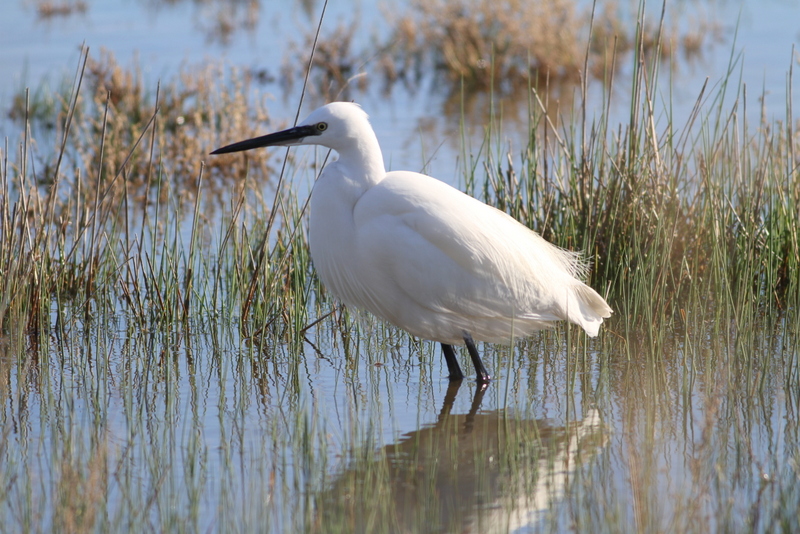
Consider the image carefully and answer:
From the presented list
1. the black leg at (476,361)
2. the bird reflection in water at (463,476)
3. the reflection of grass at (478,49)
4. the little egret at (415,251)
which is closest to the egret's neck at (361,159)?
the little egret at (415,251)

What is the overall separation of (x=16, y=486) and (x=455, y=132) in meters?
6.48

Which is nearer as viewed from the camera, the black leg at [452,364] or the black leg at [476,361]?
the black leg at [476,361]

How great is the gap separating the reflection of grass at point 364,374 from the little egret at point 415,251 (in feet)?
0.86

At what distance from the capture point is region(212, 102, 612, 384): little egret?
383 cm

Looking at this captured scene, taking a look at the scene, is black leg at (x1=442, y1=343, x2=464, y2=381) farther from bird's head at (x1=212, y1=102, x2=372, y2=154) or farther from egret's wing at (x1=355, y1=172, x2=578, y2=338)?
bird's head at (x1=212, y1=102, x2=372, y2=154)

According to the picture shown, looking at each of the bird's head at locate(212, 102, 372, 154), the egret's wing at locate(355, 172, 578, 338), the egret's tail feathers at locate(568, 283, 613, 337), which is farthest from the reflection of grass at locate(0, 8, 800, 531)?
the bird's head at locate(212, 102, 372, 154)

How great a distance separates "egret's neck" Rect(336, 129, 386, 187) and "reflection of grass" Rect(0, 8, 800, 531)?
0.88 metres

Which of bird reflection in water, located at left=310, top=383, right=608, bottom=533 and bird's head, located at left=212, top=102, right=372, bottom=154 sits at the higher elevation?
bird's head, located at left=212, top=102, right=372, bottom=154

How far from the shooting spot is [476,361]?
413cm

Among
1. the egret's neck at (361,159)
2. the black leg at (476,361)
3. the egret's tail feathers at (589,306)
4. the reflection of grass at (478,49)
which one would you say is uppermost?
the reflection of grass at (478,49)

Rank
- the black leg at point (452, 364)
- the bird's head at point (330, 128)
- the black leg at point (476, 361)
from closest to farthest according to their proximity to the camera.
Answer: the bird's head at point (330, 128) < the black leg at point (476, 361) < the black leg at point (452, 364)

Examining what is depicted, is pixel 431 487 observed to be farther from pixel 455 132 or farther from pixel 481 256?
pixel 455 132

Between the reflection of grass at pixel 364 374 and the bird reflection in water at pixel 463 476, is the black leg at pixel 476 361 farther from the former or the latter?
the bird reflection in water at pixel 463 476

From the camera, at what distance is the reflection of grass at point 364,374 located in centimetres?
299
